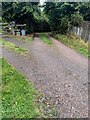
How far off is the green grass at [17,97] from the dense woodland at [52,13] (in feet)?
35.7

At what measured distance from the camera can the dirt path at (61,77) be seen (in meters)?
4.96

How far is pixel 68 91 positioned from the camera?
579cm

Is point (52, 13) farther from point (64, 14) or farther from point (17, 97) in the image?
point (17, 97)

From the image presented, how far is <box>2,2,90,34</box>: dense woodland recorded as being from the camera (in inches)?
704

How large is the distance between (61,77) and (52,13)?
42.5 feet

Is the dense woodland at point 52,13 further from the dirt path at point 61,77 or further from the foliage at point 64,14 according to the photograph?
the dirt path at point 61,77

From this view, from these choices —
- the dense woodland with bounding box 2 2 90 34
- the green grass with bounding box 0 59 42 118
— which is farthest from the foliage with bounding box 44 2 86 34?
the green grass with bounding box 0 59 42 118

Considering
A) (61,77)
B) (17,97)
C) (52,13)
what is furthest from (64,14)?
(17,97)

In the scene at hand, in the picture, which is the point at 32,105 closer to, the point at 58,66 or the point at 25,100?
the point at 25,100

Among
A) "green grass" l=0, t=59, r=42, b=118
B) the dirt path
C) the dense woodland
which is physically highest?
the dense woodland

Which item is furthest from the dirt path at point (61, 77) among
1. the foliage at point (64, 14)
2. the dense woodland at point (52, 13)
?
the dense woodland at point (52, 13)

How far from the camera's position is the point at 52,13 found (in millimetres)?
19375

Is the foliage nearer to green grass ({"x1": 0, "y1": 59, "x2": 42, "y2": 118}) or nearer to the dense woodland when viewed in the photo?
the dense woodland

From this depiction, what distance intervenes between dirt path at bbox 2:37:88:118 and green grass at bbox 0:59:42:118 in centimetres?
32
